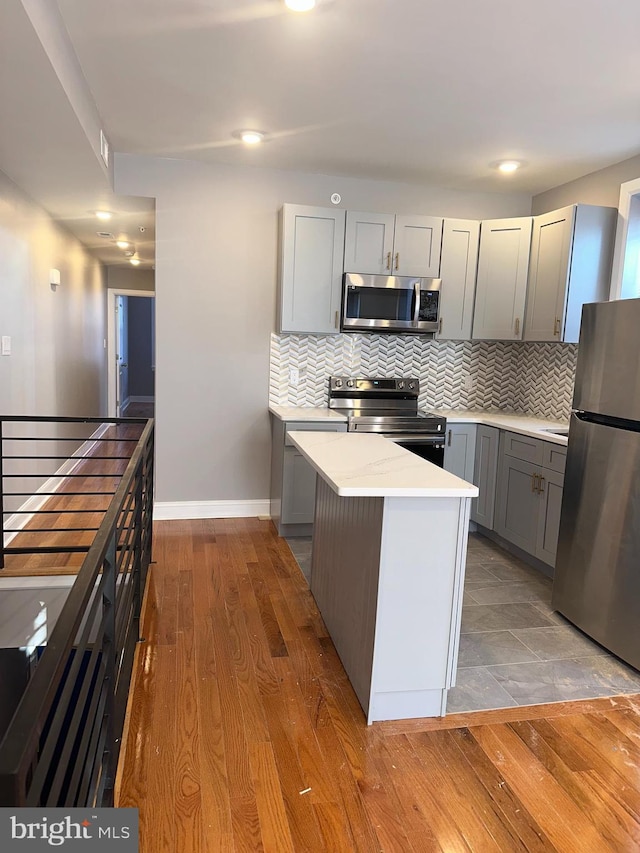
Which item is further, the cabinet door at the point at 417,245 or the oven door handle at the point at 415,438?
the cabinet door at the point at 417,245

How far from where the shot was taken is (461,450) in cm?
425

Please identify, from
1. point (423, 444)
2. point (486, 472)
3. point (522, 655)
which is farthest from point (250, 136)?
point (522, 655)

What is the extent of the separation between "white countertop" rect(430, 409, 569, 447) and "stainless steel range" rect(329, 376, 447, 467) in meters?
0.20

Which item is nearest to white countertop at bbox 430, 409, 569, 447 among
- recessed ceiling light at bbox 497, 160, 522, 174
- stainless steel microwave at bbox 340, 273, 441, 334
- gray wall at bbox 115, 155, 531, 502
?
stainless steel microwave at bbox 340, 273, 441, 334

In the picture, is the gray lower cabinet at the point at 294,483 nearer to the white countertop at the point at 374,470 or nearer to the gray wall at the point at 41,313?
the white countertop at the point at 374,470

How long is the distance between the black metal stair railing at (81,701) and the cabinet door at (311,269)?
2114 millimetres

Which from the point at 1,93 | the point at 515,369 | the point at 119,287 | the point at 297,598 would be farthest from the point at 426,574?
the point at 119,287

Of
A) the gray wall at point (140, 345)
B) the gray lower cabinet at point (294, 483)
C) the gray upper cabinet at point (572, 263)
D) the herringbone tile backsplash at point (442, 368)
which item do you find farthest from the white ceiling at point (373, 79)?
the gray wall at point (140, 345)

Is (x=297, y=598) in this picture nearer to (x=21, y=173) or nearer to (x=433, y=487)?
(x=433, y=487)

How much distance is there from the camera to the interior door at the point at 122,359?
393 inches

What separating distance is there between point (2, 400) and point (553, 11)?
3.43m

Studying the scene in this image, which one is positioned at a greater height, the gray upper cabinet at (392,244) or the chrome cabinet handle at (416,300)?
the gray upper cabinet at (392,244)

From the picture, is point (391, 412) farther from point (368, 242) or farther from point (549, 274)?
point (549, 274)

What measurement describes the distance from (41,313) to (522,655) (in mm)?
4196
